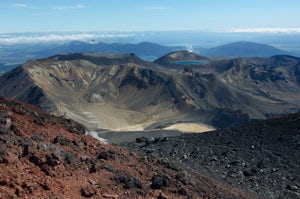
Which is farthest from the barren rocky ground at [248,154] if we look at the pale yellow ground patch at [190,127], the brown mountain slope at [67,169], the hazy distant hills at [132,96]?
the hazy distant hills at [132,96]

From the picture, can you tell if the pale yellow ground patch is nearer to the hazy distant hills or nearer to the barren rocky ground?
the hazy distant hills

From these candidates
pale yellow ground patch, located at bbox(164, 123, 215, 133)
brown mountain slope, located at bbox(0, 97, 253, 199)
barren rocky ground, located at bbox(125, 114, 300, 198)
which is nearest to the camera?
brown mountain slope, located at bbox(0, 97, 253, 199)

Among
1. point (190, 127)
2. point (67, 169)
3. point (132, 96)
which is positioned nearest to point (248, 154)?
point (67, 169)

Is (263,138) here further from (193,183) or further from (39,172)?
(39,172)

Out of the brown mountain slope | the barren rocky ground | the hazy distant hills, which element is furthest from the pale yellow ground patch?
the brown mountain slope

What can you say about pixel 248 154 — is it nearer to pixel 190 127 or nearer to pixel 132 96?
pixel 190 127

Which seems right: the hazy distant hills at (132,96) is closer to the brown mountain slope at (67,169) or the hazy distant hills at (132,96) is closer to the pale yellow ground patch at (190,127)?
the pale yellow ground patch at (190,127)
